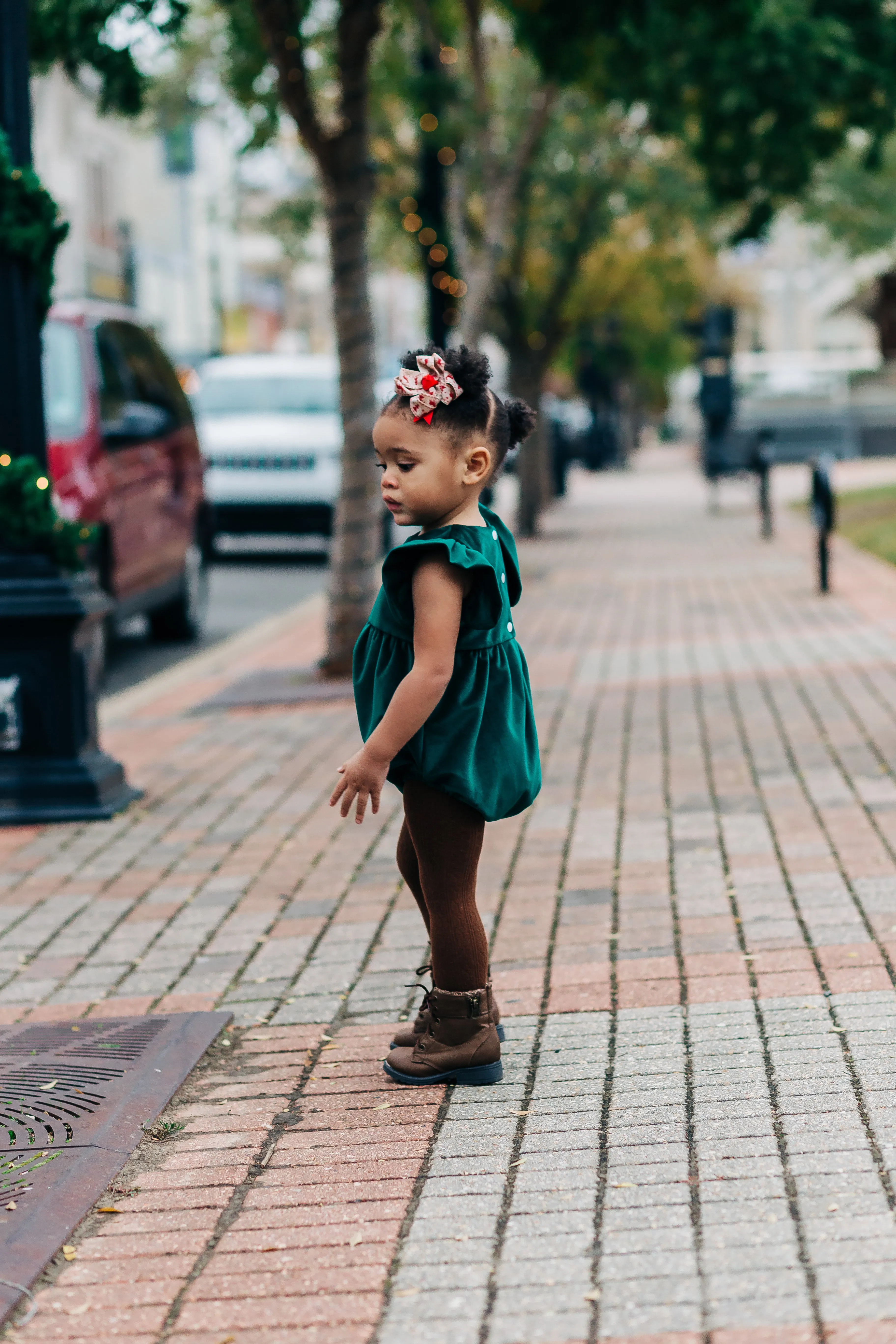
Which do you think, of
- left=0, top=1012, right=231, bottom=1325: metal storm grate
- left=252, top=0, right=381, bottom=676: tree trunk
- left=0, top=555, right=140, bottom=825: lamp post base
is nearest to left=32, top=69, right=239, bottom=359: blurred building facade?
left=252, top=0, right=381, bottom=676: tree trunk

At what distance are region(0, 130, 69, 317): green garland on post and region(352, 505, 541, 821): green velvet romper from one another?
3.44 metres

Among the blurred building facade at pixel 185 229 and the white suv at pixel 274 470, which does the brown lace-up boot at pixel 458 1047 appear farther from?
the white suv at pixel 274 470

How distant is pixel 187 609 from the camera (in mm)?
11938

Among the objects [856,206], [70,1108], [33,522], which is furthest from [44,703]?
[856,206]

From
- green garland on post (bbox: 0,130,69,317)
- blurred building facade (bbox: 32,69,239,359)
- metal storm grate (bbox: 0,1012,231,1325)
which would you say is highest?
blurred building facade (bbox: 32,69,239,359)

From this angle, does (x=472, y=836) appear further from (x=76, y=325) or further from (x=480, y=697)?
(x=76, y=325)

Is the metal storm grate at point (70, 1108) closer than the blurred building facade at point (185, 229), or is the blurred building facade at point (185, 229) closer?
the metal storm grate at point (70, 1108)

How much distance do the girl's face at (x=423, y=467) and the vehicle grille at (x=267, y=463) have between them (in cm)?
1317

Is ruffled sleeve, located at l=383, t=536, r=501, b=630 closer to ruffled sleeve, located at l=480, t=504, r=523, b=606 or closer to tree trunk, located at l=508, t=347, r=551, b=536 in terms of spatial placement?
ruffled sleeve, located at l=480, t=504, r=523, b=606

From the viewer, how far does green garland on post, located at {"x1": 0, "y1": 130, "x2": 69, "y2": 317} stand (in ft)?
21.1

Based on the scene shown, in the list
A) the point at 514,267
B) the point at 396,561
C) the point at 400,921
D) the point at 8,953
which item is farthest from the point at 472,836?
the point at 514,267

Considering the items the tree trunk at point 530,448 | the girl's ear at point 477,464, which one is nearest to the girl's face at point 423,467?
the girl's ear at point 477,464

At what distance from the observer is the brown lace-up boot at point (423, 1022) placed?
3.80 metres

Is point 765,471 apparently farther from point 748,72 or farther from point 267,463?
point 748,72
